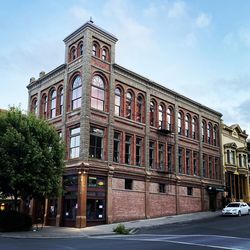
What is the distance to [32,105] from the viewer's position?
40.3 meters

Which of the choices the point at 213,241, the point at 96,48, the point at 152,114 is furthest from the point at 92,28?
the point at 213,241

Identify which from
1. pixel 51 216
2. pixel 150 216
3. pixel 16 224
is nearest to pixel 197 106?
pixel 150 216

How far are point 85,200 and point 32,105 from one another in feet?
50.0

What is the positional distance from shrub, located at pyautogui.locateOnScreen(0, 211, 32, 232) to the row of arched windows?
15135mm

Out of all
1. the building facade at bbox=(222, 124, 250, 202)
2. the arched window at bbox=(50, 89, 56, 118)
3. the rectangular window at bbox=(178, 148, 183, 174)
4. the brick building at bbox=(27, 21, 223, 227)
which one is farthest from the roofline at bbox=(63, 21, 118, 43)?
the building facade at bbox=(222, 124, 250, 202)

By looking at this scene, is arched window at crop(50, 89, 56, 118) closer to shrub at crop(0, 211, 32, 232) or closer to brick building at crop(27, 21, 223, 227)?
brick building at crop(27, 21, 223, 227)

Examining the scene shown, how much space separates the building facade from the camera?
49.2 metres

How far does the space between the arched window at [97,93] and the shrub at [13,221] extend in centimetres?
1120

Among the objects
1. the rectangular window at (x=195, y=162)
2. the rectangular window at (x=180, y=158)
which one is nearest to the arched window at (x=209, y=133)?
the rectangular window at (x=195, y=162)

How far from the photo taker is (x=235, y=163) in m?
51.1

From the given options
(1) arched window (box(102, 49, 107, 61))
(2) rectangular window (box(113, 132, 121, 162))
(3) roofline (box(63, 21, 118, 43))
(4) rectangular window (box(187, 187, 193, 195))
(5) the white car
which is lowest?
(5) the white car

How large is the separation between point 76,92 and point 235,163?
27.8 metres

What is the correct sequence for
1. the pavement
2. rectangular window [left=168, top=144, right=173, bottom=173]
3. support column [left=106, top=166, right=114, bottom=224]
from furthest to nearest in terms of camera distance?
rectangular window [left=168, top=144, right=173, bottom=173], support column [left=106, top=166, right=114, bottom=224], the pavement

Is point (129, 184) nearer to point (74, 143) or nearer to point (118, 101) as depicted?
point (74, 143)
